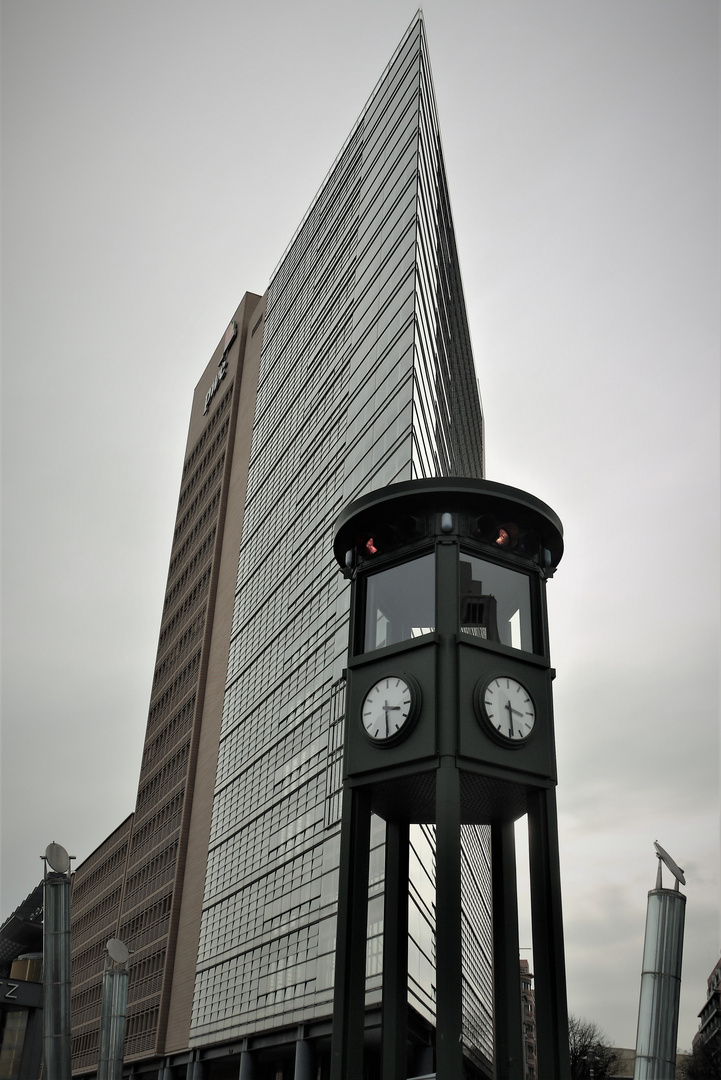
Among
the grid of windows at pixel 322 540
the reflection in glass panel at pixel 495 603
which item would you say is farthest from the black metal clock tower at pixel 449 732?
the grid of windows at pixel 322 540

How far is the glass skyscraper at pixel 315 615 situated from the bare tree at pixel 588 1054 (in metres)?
22.1

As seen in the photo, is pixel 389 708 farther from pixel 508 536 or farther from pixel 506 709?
pixel 508 536

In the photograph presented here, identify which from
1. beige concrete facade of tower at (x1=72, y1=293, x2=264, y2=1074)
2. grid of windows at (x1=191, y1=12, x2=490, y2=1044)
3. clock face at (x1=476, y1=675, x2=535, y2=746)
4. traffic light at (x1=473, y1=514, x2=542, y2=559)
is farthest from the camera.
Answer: beige concrete facade of tower at (x1=72, y1=293, x2=264, y2=1074)

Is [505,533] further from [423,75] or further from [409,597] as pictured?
[423,75]

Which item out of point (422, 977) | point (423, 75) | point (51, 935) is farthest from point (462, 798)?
point (423, 75)

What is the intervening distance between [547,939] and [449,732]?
10.5 feet

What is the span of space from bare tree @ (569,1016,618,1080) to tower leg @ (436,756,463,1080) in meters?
82.7

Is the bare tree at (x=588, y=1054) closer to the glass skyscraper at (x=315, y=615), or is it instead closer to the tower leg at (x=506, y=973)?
the glass skyscraper at (x=315, y=615)

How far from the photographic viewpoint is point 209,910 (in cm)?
6178

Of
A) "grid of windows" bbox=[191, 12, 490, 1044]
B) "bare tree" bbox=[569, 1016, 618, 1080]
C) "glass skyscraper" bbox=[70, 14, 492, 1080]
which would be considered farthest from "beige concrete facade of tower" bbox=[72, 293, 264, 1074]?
"bare tree" bbox=[569, 1016, 618, 1080]

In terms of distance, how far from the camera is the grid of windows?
4647cm

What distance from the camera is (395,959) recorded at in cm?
1486

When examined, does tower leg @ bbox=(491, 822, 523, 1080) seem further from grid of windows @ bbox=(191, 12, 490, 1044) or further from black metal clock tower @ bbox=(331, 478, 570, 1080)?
grid of windows @ bbox=(191, 12, 490, 1044)

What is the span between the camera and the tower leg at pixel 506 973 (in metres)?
14.2
